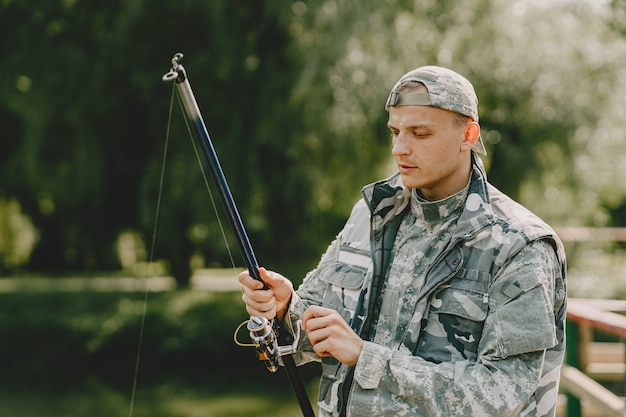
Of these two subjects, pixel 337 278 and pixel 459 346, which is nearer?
pixel 459 346

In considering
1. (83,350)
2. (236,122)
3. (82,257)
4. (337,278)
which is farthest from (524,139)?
(82,257)

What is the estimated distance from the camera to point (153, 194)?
37.1 feet

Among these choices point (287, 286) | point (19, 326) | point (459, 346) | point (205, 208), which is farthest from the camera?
point (19, 326)

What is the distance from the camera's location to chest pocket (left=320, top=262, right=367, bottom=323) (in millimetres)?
2094

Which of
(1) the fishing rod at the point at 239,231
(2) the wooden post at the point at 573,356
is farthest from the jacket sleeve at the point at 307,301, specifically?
(2) the wooden post at the point at 573,356

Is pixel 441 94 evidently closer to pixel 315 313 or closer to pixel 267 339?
pixel 315 313

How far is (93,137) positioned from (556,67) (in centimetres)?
679

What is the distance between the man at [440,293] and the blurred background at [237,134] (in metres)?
7.88

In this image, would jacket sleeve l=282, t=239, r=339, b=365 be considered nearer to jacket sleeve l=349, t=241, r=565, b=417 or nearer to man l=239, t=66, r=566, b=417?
man l=239, t=66, r=566, b=417

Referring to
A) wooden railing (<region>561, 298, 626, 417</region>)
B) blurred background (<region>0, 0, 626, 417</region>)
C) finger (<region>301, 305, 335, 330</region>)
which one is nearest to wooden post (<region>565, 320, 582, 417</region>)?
wooden railing (<region>561, 298, 626, 417</region>)

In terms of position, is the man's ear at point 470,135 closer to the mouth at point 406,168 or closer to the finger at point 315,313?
the mouth at point 406,168

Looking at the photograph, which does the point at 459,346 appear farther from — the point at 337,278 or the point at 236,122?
the point at 236,122

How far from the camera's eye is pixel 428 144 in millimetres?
1879

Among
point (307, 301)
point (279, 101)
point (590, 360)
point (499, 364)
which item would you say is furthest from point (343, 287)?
point (279, 101)
